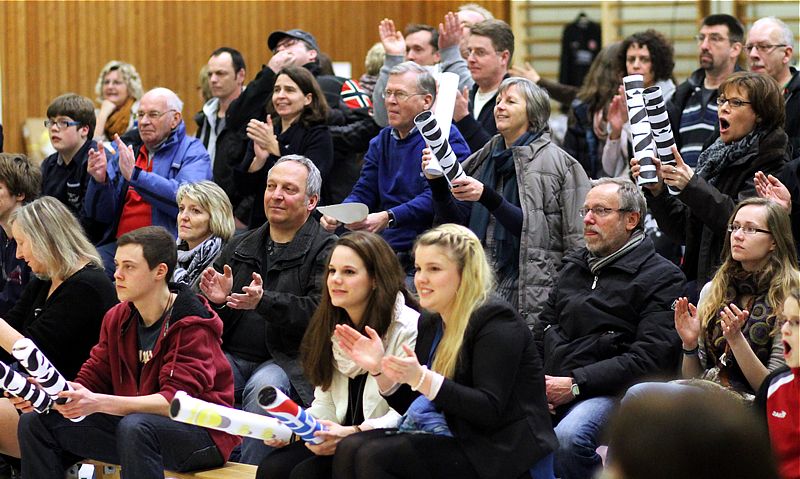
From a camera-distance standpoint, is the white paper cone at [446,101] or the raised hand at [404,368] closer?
the raised hand at [404,368]

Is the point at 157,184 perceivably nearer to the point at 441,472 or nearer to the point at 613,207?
the point at 613,207

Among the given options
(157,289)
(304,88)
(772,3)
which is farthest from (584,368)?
(772,3)

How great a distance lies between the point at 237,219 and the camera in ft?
18.0

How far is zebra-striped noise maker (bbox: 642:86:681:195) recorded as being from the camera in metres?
3.90

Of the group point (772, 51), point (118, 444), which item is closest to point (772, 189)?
point (772, 51)

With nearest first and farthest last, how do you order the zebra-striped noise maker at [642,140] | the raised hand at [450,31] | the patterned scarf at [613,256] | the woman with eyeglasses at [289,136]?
the patterned scarf at [613,256] → the zebra-striped noise maker at [642,140] → the woman with eyeglasses at [289,136] → the raised hand at [450,31]

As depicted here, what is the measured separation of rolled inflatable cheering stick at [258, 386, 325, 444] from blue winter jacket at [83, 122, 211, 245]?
2338 mm

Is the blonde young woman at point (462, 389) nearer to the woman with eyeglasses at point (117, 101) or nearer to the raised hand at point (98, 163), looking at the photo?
the raised hand at point (98, 163)

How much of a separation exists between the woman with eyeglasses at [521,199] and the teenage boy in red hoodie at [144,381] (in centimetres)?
110

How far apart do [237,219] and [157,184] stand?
1.49 ft

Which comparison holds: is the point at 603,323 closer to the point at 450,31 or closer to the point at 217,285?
the point at 217,285

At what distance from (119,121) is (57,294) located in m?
2.84

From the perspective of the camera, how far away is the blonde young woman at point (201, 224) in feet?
15.0

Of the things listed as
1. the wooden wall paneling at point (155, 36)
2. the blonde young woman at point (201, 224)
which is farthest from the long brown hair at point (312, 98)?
the wooden wall paneling at point (155, 36)
